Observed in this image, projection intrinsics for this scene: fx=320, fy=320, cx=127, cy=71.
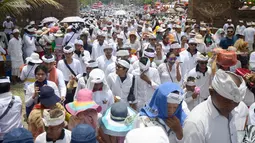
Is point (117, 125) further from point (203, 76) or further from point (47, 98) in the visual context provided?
point (203, 76)

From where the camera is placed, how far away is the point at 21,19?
716 inches

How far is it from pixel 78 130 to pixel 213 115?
1.24 metres

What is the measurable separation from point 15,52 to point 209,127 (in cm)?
884

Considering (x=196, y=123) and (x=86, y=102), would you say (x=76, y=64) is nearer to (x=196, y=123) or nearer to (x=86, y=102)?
(x=86, y=102)

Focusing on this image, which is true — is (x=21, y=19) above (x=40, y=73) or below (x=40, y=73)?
below

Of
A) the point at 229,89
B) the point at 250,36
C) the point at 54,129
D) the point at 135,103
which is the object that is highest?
the point at 229,89

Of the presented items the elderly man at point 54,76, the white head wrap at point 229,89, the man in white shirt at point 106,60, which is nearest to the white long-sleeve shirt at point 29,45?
the man in white shirt at point 106,60

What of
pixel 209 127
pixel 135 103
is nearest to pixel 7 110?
pixel 135 103

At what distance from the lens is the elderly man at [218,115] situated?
252cm

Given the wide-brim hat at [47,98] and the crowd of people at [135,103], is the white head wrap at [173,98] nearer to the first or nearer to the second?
the crowd of people at [135,103]

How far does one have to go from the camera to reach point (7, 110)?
4.39 m

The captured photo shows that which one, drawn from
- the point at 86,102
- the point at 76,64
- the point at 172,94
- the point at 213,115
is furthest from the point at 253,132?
the point at 76,64

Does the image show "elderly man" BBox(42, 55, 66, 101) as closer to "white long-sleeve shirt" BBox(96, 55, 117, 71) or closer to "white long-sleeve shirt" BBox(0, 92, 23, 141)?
"white long-sleeve shirt" BBox(0, 92, 23, 141)

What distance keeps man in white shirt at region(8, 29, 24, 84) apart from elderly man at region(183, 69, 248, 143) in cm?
862
